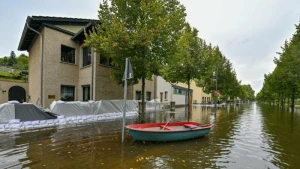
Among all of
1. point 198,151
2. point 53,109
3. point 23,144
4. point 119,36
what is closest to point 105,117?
point 53,109

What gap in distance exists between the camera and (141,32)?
11477 mm

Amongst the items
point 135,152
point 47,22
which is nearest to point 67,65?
point 47,22

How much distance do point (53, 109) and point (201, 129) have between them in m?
9.25

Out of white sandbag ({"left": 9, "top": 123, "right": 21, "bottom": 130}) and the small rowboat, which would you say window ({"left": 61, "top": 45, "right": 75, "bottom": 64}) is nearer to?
white sandbag ({"left": 9, "top": 123, "right": 21, "bottom": 130})

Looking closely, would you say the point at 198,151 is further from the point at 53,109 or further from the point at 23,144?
the point at 53,109

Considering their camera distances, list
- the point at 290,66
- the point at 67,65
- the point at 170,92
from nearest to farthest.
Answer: the point at 67,65
the point at 290,66
the point at 170,92

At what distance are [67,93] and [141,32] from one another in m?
9.17

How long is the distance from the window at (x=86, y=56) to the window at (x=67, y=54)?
884 millimetres

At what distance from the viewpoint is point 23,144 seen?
288 inches

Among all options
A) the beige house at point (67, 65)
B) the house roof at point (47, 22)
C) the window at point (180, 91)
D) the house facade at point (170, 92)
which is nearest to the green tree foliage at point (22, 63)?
the house roof at point (47, 22)

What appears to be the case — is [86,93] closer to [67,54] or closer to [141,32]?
[67,54]

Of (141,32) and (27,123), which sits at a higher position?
(141,32)

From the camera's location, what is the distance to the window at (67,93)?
635 inches

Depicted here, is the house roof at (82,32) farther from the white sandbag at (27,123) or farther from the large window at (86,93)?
the white sandbag at (27,123)
